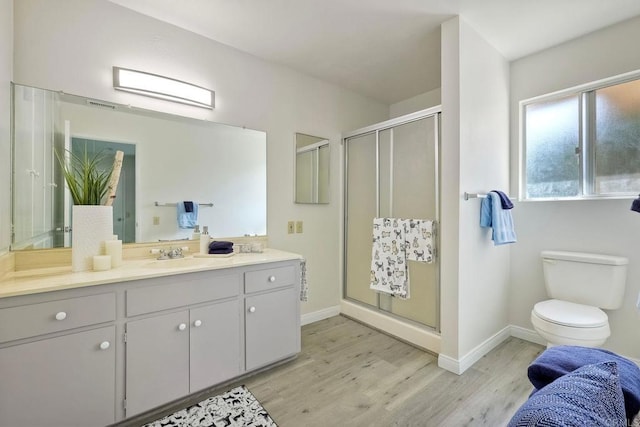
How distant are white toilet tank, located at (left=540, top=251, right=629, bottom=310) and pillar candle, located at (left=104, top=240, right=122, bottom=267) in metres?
3.12

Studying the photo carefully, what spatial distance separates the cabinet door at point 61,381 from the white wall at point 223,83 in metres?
1.47

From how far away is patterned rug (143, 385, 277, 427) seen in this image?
157cm

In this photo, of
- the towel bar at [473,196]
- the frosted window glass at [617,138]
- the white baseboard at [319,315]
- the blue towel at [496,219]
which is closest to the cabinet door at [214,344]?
the white baseboard at [319,315]

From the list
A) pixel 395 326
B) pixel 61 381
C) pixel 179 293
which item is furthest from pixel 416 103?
pixel 61 381

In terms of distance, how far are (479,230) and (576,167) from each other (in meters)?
1.00

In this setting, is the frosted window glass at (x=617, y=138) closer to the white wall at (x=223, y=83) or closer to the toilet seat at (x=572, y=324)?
the toilet seat at (x=572, y=324)

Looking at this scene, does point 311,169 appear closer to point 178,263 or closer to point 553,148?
point 178,263

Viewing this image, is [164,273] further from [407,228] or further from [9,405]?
[407,228]

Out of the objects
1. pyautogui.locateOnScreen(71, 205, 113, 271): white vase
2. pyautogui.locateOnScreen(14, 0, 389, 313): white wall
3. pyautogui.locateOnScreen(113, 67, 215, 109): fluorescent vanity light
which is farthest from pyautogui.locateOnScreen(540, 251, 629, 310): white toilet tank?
pyautogui.locateOnScreen(71, 205, 113, 271): white vase

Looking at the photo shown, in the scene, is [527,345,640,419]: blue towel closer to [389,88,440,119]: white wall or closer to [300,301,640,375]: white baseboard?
[300,301,640,375]: white baseboard

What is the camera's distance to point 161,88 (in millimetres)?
2076

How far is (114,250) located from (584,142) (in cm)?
353

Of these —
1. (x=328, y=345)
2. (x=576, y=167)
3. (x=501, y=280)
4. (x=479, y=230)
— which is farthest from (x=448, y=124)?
(x=328, y=345)

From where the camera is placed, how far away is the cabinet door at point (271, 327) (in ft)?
6.40
